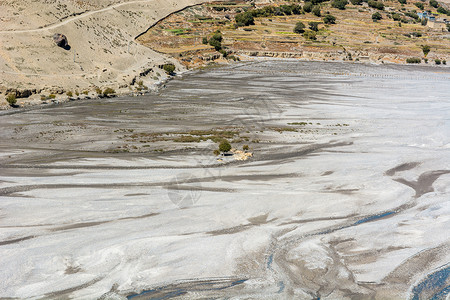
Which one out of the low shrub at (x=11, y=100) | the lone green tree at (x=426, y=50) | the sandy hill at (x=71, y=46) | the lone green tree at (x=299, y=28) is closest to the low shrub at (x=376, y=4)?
the lone green tree at (x=426, y=50)

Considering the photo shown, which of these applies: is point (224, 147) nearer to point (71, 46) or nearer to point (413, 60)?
point (71, 46)

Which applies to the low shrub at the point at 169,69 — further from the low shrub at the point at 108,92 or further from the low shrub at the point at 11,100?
the low shrub at the point at 11,100

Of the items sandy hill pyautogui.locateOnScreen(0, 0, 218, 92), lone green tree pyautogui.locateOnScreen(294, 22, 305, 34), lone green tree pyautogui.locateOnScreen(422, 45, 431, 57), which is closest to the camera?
sandy hill pyautogui.locateOnScreen(0, 0, 218, 92)

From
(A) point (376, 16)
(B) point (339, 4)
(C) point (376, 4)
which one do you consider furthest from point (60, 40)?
(C) point (376, 4)

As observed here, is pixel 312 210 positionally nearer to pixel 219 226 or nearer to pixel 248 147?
pixel 219 226

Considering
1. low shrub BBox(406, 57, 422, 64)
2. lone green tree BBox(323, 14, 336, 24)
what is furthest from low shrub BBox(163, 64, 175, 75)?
lone green tree BBox(323, 14, 336, 24)

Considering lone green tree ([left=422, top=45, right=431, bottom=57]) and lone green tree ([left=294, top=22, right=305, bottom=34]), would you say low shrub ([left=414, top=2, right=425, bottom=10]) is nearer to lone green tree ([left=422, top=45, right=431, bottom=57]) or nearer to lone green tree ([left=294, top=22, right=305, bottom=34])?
lone green tree ([left=422, top=45, right=431, bottom=57])
